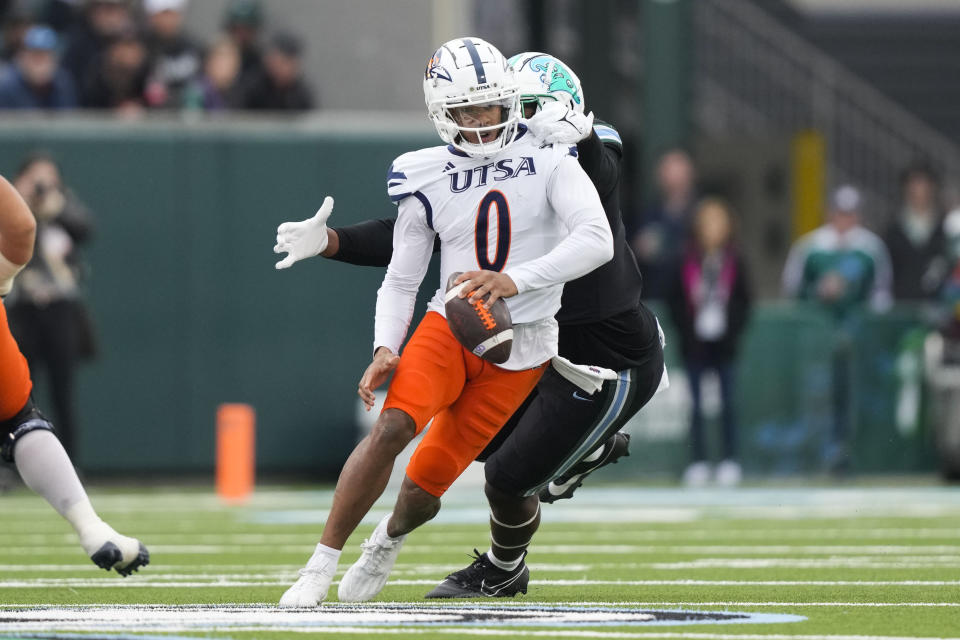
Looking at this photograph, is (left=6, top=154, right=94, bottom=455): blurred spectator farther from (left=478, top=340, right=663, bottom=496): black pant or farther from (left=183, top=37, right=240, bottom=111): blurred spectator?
(left=478, top=340, right=663, bottom=496): black pant

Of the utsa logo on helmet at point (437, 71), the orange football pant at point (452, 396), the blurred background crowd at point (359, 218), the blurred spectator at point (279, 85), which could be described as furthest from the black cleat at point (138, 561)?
the blurred spectator at point (279, 85)

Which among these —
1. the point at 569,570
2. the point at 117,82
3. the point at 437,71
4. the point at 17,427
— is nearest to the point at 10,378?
the point at 17,427

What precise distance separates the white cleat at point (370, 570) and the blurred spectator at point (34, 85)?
337 inches

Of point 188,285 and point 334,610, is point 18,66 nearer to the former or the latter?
point 188,285

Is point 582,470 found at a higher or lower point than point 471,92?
lower

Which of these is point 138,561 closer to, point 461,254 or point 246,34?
point 461,254

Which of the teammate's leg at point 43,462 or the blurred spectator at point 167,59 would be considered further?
the blurred spectator at point 167,59

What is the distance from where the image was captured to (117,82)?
1430 cm

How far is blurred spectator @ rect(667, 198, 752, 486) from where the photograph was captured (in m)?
13.8

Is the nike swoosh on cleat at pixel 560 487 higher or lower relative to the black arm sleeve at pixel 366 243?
lower

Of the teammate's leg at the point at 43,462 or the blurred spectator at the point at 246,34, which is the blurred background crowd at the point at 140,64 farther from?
the teammate's leg at the point at 43,462

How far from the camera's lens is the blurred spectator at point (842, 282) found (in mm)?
14242

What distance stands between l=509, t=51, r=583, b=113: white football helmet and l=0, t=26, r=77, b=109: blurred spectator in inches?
310

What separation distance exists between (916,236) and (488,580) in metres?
9.18
